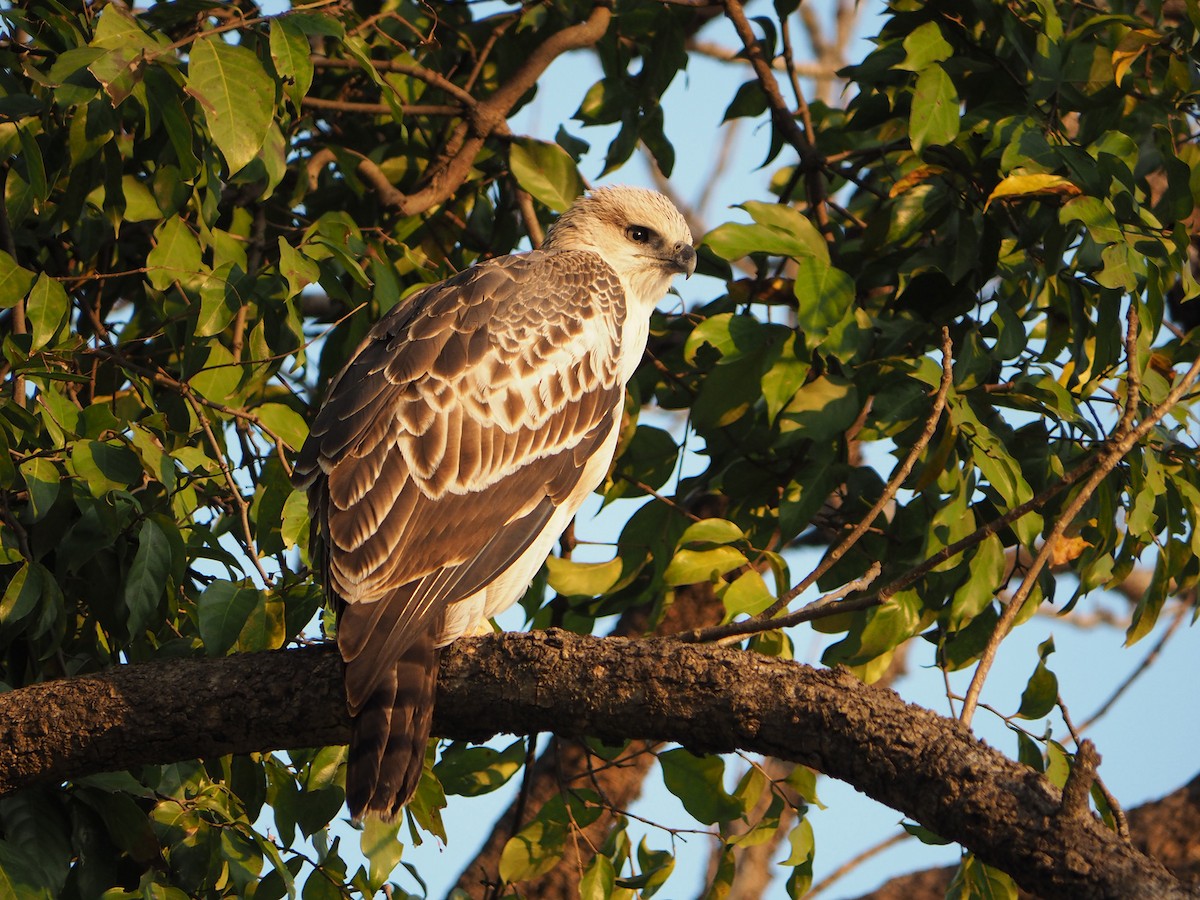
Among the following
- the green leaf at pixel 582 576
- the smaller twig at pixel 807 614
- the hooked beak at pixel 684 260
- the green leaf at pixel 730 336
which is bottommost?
the smaller twig at pixel 807 614

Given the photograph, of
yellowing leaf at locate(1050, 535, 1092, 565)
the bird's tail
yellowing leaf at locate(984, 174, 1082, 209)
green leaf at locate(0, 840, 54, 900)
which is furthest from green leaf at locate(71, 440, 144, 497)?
yellowing leaf at locate(1050, 535, 1092, 565)

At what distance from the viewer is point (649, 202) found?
548 cm

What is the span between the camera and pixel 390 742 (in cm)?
343

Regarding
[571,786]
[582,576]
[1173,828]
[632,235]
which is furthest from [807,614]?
[1173,828]

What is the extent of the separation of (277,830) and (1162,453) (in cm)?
293

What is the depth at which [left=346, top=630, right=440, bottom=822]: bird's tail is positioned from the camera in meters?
3.39

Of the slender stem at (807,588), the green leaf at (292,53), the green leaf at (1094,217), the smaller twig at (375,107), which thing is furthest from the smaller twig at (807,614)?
the smaller twig at (375,107)

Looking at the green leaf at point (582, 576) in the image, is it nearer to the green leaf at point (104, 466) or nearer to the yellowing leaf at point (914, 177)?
the green leaf at point (104, 466)

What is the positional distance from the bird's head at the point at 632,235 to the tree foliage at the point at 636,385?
0.26 metres

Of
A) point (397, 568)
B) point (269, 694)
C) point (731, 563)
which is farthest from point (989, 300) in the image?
point (269, 694)

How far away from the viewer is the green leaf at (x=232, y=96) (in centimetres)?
352

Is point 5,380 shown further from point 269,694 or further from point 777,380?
point 777,380

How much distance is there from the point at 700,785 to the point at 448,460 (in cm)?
128

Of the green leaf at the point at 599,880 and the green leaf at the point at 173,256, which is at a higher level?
the green leaf at the point at 173,256
